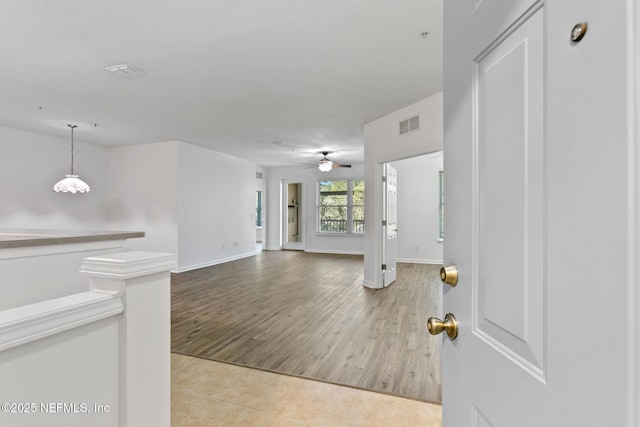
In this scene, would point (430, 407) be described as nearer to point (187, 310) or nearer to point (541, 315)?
point (541, 315)

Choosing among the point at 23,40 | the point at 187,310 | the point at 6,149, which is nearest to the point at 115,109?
the point at 23,40

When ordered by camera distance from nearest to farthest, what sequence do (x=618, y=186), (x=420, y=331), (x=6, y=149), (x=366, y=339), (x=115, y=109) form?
(x=618, y=186), (x=366, y=339), (x=420, y=331), (x=115, y=109), (x=6, y=149)

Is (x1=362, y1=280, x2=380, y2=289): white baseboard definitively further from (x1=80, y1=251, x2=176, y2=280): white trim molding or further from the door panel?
the door panel

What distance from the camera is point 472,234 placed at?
0.75 meters

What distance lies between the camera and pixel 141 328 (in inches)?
40.9

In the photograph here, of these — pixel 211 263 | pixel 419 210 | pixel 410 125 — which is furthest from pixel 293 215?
pixel 410 125

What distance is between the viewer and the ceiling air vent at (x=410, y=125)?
13.6 ft

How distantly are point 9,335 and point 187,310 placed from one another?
11.5 ft

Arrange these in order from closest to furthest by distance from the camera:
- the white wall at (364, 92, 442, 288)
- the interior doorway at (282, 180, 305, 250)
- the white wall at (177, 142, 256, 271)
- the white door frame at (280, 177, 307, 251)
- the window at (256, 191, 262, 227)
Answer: the white wall at (364, 92, 442, 288) < the white wall at (177, 142, 256, 271) < the white door frame at (280, 177, 307, 251) < the interior doorway at (282, 180, 305, 250) < the window at (256, 191, 262, 227)

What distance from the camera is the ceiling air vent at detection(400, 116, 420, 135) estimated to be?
413 cm

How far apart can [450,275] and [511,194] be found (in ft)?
0.99

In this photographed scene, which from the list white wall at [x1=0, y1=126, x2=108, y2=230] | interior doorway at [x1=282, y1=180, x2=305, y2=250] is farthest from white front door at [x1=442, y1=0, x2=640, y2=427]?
interior doorway at [x1=282, y1=180, x2=305, y2=250]

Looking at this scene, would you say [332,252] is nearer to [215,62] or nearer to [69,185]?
[69,185]

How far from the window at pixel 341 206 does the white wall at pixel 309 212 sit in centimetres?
19
